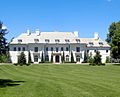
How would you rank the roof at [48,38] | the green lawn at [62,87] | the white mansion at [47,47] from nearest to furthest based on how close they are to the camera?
the green lawn at [62,87]
the white mansion at [47,47]
the roof at [48,38]

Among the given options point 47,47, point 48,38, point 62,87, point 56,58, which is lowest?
point 62,87

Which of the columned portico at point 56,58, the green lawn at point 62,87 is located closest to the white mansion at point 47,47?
the columned portico at point 56,58

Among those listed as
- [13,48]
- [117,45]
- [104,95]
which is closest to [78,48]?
[13,48]

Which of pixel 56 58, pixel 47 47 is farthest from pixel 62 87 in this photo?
pixel 47 47

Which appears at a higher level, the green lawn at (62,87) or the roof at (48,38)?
the roof at (48,38)

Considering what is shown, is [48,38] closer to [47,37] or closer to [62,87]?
[47,37]

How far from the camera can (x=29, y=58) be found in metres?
92.9

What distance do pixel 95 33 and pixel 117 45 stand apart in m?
29.1

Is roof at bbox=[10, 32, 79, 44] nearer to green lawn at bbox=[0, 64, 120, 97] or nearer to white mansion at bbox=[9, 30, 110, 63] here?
white mansion at bbox=[9, 30, 110, 63]

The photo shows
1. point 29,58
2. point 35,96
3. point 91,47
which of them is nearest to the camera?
point 35,96

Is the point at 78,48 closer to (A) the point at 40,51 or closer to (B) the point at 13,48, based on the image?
(A) the point at 40,51

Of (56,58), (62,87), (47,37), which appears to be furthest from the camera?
(47,37)

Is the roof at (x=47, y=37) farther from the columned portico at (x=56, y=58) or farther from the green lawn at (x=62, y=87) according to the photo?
the green lawn at (x=62, y=87)

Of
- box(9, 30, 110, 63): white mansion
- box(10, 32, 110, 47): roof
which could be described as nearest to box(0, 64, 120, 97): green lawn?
box(9, 30, 110, 63): white mansion
